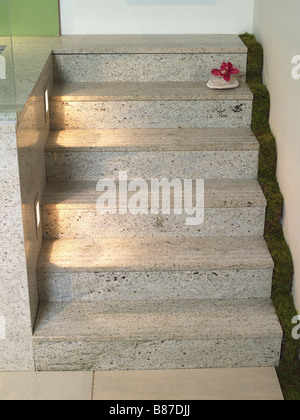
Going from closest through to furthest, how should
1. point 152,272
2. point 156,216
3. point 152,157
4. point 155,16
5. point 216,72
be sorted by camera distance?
point 152,272, point 156,216, point 152,157, point 216,72, point 155,16

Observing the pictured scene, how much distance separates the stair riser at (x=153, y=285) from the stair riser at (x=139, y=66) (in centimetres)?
122

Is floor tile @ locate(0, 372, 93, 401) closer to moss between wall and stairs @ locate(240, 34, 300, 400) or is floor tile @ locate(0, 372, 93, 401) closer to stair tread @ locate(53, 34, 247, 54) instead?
moss between wall and stairs @ locate(240, 34, 300, 400)

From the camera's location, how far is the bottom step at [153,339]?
102 inches

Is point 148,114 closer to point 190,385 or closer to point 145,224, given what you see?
point 145,224

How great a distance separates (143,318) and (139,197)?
572 mm

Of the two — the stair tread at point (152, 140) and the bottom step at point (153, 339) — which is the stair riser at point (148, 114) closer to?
the stair tread at point (152, 140)

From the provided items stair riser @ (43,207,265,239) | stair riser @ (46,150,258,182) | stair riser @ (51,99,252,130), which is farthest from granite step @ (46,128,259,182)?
stair riser @ (43,207,265,239)

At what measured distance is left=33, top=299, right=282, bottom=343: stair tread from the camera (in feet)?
8.48

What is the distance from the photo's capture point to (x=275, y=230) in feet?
9.57

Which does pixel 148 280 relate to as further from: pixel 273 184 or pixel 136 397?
pixel 273 184

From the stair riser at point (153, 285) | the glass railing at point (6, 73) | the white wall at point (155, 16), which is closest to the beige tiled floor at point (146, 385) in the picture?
the stair riser at point (153, 285)

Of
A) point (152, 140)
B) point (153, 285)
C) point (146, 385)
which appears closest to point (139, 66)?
point (152, 140)

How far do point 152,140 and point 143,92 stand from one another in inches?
12.2

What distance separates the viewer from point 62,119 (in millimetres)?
3236
